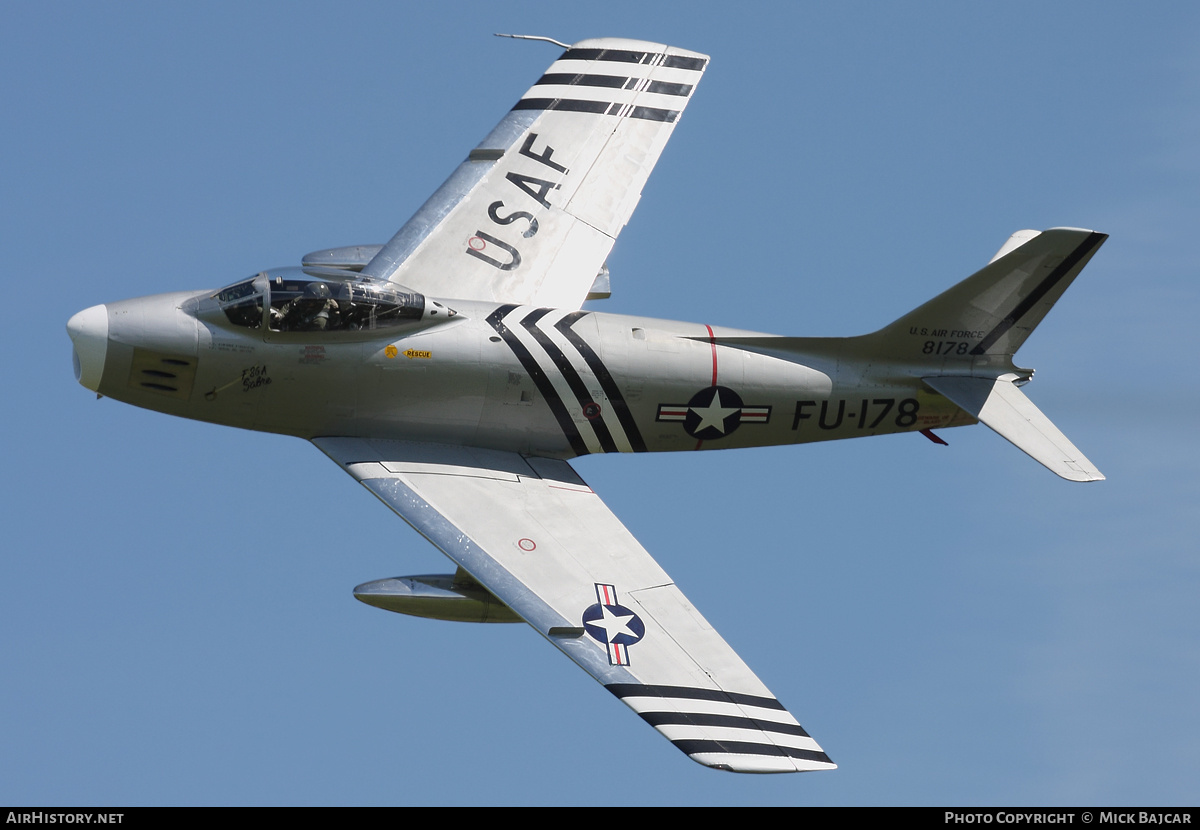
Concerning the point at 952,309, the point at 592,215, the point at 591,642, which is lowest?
the point at 591,642

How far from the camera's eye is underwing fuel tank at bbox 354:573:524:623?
23766 millimetres

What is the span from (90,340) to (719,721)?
10.1 meters

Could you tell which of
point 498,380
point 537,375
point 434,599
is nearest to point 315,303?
point 498,380

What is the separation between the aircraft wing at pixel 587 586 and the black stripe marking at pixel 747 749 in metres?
0.01

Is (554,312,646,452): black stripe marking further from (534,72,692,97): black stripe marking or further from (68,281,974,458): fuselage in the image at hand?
(534,72,692,97): black stripe marking

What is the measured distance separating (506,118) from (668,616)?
10855 mm

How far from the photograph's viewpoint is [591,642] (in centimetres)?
2248

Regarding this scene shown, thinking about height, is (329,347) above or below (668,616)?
above

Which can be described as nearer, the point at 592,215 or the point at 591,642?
the point at 591,642

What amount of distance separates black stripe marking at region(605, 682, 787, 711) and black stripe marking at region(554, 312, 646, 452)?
4891mm

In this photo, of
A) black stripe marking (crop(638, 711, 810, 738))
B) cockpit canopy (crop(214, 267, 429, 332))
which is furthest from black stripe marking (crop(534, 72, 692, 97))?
black stripe marking (crop(638, 711, 810, 738))
